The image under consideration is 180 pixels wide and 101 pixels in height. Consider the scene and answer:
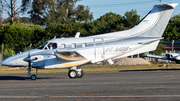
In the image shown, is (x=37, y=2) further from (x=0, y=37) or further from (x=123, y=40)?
(x=123, y=40)

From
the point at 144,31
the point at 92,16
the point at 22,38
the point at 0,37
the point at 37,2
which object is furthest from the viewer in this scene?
the point at 92,16

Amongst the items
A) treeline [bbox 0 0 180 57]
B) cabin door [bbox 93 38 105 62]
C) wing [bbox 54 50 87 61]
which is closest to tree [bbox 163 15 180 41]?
treeline [bbox 0 0 180 57]

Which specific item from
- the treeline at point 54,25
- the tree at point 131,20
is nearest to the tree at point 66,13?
the treeline at point 54,25

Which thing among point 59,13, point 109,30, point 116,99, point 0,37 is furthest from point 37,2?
point 116,99

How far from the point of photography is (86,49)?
831 inches

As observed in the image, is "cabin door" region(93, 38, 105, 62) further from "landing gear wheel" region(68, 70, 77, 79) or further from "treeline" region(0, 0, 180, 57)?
"treeline" region(0, 0, 180, 57)

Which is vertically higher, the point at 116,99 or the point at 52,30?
the point at 52,30

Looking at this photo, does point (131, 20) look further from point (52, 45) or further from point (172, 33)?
point (52, 45)

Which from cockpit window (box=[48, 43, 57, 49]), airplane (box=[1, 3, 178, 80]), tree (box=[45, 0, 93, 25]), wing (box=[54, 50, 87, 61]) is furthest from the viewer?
tree (box=[45, 0, 93, 25])

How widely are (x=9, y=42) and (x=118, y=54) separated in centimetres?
4145

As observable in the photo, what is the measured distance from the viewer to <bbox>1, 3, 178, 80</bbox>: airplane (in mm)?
20781

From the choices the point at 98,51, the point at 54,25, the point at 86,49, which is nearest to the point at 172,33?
the point at 54,25

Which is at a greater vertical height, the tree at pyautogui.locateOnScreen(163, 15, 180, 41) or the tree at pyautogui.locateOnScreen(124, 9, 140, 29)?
the tree at pyautogui.locateOnScreen(124, 9, 140, 29)

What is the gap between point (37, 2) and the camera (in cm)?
7294
